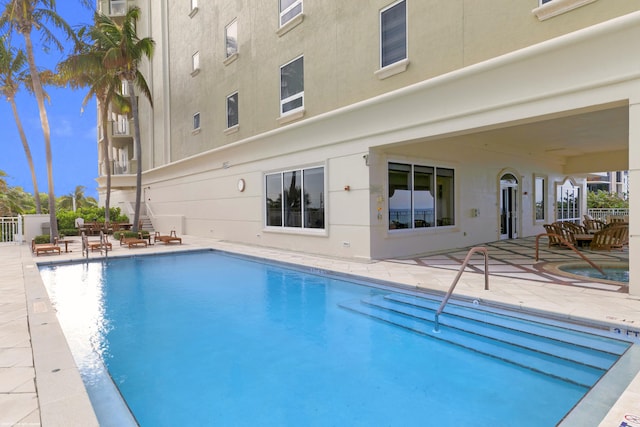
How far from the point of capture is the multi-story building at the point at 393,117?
20.9 ft

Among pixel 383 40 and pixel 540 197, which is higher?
pixel 383 40

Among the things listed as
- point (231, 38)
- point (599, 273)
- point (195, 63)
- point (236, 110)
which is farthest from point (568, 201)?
point (195, 63)

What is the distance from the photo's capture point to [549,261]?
9234 mm

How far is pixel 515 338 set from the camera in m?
4.59

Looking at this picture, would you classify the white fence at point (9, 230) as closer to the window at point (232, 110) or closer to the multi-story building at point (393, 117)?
the multi-story building at point (393, 117)

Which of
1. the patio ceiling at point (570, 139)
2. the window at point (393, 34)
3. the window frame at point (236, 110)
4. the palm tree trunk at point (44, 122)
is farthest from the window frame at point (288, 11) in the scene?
the palm tree trunk at point (44, 122)

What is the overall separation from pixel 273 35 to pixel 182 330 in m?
10.8

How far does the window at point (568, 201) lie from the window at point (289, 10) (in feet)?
47.5

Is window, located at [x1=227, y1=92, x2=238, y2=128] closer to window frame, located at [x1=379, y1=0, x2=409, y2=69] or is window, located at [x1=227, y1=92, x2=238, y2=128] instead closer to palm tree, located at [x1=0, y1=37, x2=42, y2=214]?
window frame, located at [x1=379, y1=0, x2=409, y2=69]

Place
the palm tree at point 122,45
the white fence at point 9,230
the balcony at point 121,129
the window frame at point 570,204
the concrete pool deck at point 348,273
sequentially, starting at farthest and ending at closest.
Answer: the balcony at point 121,129 < the window frame at point 570,204 < the white fence at point 9,230 < the palm tree at point 122,45 < the concrete pool deck at point 348,273

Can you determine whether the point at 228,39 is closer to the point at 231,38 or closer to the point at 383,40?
the point at 231,38

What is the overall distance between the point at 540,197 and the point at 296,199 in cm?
1169


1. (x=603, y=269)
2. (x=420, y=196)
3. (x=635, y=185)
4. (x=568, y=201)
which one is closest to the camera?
(x=635, y=185)

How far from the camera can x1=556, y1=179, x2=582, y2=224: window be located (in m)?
17.7
